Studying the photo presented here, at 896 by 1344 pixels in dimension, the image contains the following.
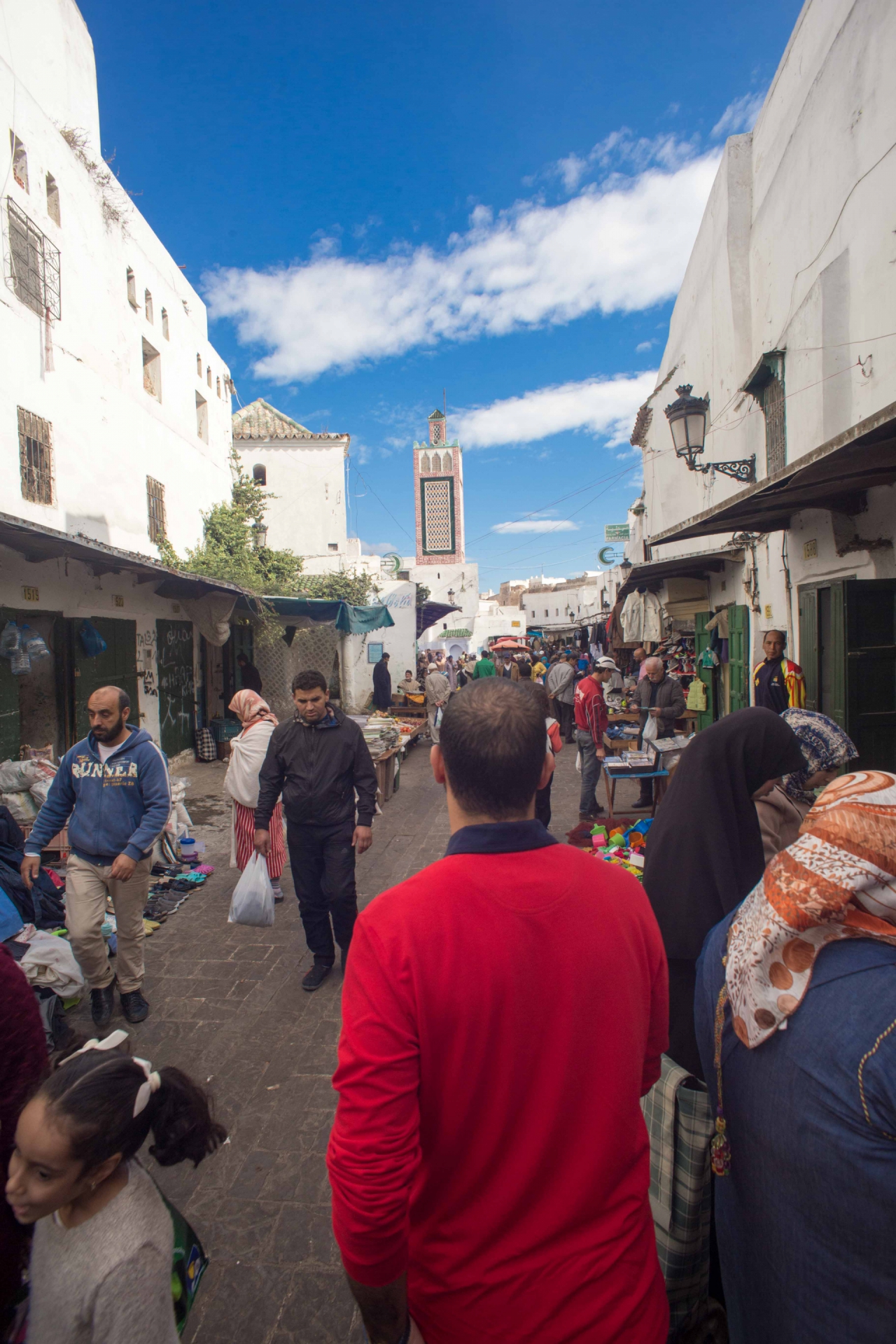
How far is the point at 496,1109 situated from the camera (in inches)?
45.0

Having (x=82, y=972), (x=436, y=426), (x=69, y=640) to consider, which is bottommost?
(x=82, y=972)

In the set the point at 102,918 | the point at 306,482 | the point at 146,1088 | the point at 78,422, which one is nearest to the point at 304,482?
the point at 306,482

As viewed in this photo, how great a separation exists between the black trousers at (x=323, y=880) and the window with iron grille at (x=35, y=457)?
619cm

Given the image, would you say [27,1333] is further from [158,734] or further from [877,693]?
[158,734]

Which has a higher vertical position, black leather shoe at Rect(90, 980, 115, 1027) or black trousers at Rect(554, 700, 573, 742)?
black trousers at Rect(554, 700, 573, 742)

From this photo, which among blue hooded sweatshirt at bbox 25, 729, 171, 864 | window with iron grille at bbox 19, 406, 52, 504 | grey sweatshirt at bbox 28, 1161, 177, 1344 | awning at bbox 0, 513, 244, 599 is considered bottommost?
grey sweatshirt at bbox 28, 1161, 177, 1344

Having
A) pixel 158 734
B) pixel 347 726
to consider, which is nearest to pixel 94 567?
pixel 158 734

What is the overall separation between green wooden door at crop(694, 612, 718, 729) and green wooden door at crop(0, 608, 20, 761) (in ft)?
27.4

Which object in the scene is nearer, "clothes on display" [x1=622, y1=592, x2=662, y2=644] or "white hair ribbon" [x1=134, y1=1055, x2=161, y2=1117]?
"white hair ribbon" [x1=134, y1=1055, x2=161, y2=1117]

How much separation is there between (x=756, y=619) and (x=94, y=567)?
780 cm

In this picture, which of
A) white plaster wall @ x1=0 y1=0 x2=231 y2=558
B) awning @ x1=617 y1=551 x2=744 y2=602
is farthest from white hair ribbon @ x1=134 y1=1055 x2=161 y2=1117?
awning @ x1=617 y1=551 x2=744 y2=602

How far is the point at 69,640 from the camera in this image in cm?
770

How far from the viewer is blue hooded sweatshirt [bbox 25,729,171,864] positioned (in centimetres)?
362

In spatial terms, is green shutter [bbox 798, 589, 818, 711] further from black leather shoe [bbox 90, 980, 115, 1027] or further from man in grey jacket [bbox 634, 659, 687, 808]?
black leather shoe [bbox 90, 980, 115, 1027]
